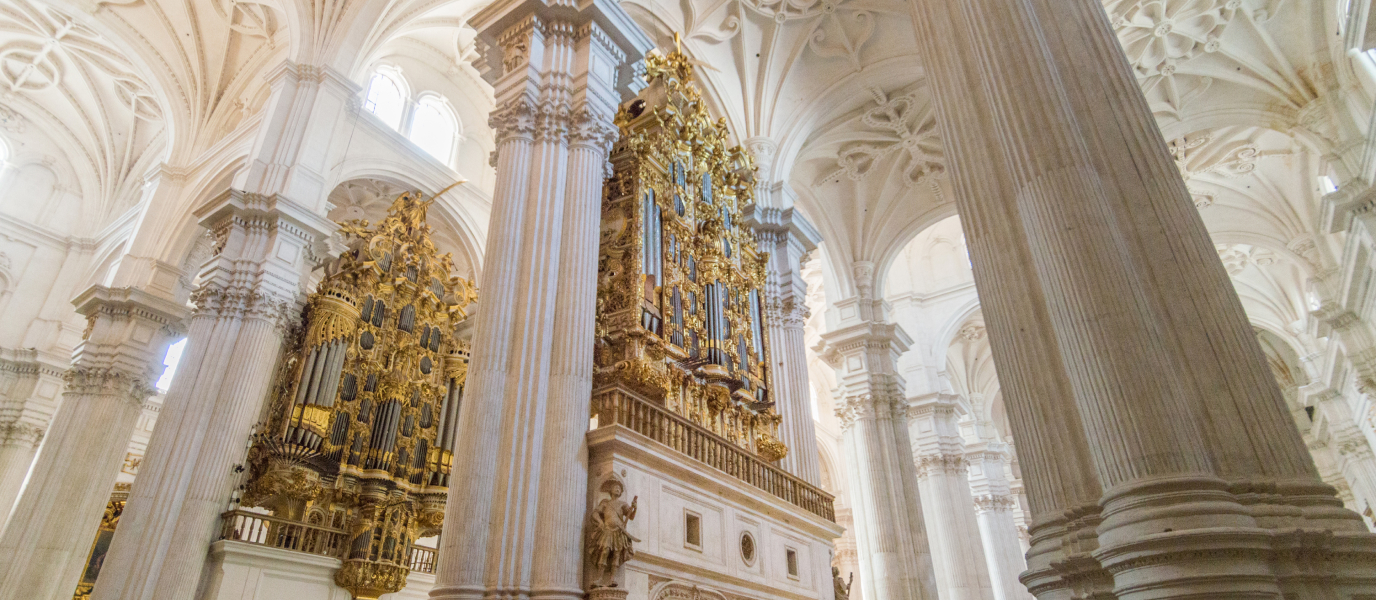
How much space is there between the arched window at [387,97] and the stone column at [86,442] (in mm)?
5137

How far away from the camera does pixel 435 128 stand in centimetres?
1595

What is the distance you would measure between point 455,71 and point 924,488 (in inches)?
588

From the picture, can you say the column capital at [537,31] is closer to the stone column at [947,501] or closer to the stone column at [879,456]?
the stone column at [879,456]

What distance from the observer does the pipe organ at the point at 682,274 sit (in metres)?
8.14

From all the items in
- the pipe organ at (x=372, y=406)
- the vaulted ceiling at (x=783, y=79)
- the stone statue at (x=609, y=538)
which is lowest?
the stone statue at (x=609, y=538)

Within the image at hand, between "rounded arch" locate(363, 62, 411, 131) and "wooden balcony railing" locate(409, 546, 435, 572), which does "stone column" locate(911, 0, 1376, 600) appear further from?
"rounded arch" locate(363, 62, 411, 131)

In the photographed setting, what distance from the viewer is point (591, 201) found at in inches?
313

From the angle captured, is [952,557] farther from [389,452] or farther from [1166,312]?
[1166,312]

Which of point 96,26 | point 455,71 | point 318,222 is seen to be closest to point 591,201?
point 318,222

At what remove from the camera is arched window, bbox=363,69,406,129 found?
14.7 m

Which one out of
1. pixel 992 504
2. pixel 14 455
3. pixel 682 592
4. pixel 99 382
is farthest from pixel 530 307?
pixel 992 504

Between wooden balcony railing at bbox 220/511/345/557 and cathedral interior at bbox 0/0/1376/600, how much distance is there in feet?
0.18

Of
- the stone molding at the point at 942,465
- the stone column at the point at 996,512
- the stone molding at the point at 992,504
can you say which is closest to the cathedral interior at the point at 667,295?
the stone molding at the point at 942,465

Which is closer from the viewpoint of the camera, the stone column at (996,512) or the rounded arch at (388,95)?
the rounded arch at (388,95)
